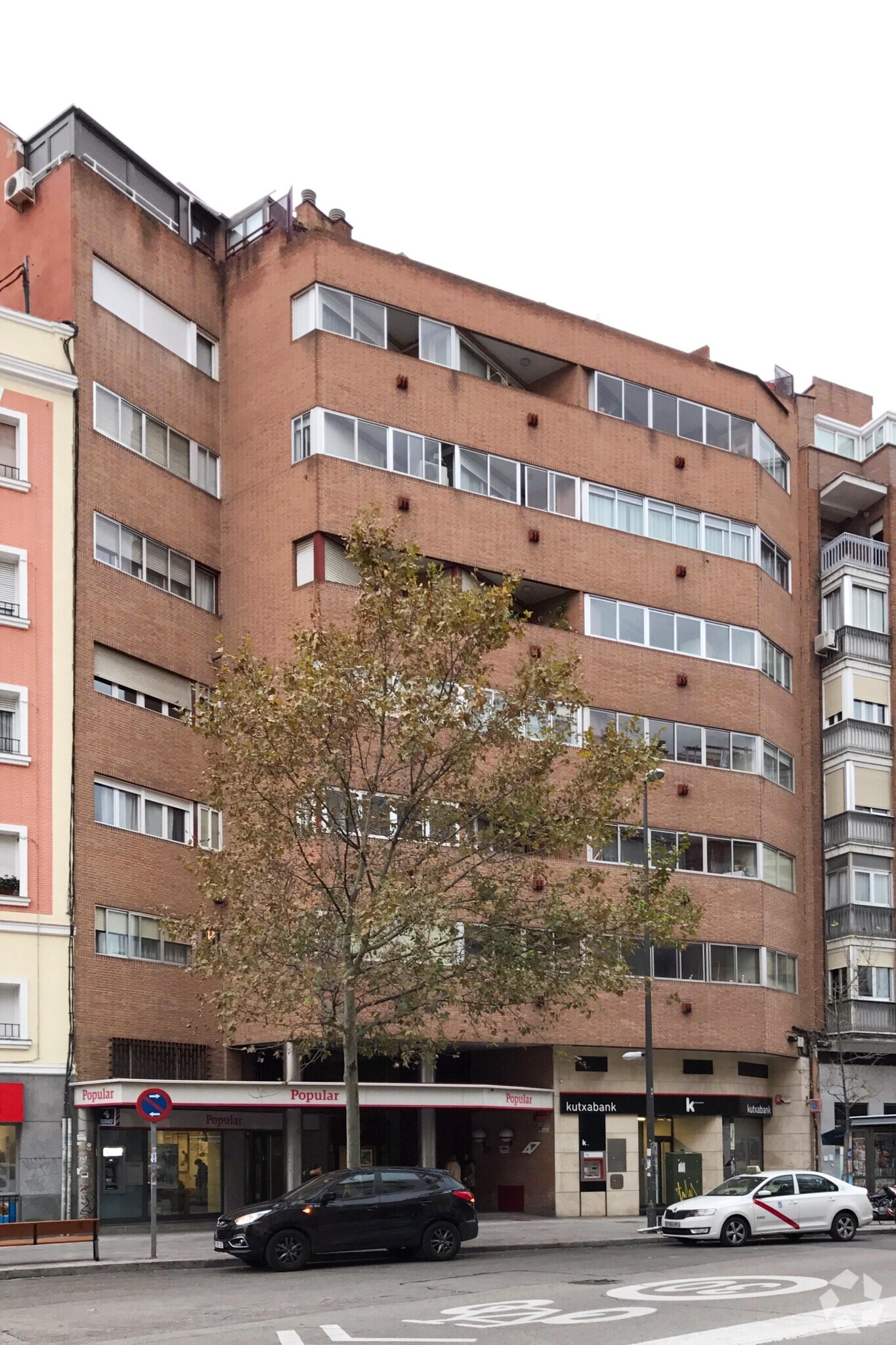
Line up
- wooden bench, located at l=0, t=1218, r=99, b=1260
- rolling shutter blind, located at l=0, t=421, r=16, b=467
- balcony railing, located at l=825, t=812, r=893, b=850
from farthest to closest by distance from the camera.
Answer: balcony railing, located at l=825, t=812, r=893, b=850 → rolling shutter blind, located at l=0, t=421, r=16, b=467 → wooden bench, located at l=0, t=1218, r=99, b=1260

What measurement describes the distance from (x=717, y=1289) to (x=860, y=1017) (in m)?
27.4

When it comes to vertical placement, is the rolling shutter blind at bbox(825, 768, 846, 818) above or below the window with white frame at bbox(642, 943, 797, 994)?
above

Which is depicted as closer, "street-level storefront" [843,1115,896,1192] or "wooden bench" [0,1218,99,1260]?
"wooden bench" [0,1218,99,1260]

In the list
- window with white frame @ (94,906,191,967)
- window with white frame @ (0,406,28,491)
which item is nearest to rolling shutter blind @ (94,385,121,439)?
window with white frame @ (0,406,28,491)

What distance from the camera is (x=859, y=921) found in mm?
46344

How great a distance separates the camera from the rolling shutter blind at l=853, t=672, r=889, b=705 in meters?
47.9

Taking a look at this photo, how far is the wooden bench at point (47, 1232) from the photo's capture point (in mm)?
25328

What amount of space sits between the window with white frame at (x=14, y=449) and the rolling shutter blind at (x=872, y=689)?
2505cm

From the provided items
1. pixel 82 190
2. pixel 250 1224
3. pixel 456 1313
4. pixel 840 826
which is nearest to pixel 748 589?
pixel 840 826

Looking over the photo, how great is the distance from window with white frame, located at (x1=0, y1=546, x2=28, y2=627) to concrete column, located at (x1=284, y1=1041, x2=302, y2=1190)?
1039cm

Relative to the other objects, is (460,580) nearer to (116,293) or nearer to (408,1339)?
(116,293)

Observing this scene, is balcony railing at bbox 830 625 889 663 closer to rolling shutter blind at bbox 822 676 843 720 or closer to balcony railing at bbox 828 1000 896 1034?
rolling shutter blind at bbox 822 676 843 720

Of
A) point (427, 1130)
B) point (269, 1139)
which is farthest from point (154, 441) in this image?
point (427, 1130)

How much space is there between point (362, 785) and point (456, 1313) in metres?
13.9
